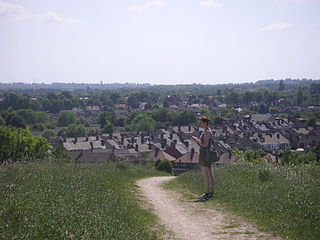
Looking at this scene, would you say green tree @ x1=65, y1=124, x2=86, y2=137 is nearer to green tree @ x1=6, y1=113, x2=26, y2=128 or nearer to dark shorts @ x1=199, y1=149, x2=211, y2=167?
green tree @ x1=6, y1=113, x2=26, y2=128

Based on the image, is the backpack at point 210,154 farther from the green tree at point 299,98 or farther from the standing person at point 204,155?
the green tree at point 299,98

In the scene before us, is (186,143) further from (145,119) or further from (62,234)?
(62,234)

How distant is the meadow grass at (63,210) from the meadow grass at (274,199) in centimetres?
165

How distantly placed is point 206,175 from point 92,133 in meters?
77.0

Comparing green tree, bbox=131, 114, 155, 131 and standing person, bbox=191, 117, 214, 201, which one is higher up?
standing person, bbox=191, 117, 214, 201

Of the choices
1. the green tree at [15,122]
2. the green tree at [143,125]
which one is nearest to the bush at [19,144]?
the green tree at [15,122]

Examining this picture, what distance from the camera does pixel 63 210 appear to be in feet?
22.0

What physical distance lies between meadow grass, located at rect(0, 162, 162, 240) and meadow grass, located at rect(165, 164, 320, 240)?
1.65 m

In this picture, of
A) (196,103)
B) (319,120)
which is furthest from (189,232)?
(196,103)

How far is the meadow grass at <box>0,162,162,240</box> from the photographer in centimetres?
583

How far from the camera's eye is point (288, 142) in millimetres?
79688

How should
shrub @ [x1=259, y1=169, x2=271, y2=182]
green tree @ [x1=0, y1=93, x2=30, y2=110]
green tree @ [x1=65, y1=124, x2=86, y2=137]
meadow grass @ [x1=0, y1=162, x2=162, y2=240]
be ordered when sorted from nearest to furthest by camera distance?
1. meadow grass @ [x1=0, y1=162, x2=162, y2=240]
2. shrub @ [x1=259, y1=169, x2=271, y2=182]
3. green tree @ [x1=65, y1=124, x2=86, y2=137]
4. green tree @ [x1=0, y1=93, x2=30, y2=110]

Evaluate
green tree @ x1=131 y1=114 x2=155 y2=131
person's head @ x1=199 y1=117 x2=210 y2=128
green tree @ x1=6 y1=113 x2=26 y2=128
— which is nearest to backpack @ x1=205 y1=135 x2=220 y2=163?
person's head @ x1=199 y1=117 x2=210 y2=128

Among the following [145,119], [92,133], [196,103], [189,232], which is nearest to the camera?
[189,232]
